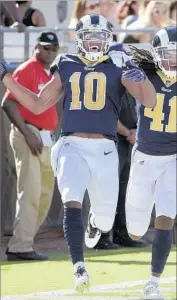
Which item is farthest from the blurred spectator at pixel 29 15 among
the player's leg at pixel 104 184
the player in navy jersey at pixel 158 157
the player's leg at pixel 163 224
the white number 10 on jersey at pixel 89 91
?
the player's leg at pixel 163 224

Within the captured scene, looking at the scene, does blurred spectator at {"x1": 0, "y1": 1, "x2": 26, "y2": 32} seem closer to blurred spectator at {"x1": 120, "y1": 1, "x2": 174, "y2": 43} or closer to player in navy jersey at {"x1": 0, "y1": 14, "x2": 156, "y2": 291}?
blurred spectator at {"x1": 120, "y1": 1, "x2": 174, "y2": 43}

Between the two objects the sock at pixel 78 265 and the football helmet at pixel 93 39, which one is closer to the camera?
the sock at pixel 78 265

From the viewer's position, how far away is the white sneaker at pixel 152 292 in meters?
6.70

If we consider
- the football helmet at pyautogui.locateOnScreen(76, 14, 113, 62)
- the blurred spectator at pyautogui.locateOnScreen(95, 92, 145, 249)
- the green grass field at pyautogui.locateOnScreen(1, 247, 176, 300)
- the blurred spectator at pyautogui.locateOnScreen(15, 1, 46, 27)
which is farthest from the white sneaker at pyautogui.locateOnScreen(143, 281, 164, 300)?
the blurred spectator at pyautogui.locateOnScreen(15, 1, 46, 27)

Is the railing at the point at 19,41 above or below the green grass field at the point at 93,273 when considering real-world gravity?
above

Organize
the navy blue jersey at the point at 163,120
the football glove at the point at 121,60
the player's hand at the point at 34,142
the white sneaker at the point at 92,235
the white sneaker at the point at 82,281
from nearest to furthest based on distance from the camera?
the white sneaker at the point at 82,281
the football glove at the point at 121,60
the navy blue jersey at the point at 163,120
the white sneaker at the point at 92,235
the player's hand at the point at 34,142

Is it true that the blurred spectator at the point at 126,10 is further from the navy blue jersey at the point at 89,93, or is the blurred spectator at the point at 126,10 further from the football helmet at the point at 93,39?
the navy blue jersey at the point at 89,93

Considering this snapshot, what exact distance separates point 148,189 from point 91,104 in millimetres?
745

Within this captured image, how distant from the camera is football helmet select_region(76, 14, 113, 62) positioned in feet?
23.3

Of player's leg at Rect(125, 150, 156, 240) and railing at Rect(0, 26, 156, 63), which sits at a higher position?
railing at Rect(0, 26, 156, 63)

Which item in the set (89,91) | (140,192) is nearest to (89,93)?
(89,91)

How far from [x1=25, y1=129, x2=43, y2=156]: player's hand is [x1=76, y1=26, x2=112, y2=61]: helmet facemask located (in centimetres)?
186

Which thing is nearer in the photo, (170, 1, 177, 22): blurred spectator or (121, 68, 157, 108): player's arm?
(121, 68, 157, 108): player's arm

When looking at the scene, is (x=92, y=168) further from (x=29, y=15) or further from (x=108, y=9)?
(x=108, y=9)
